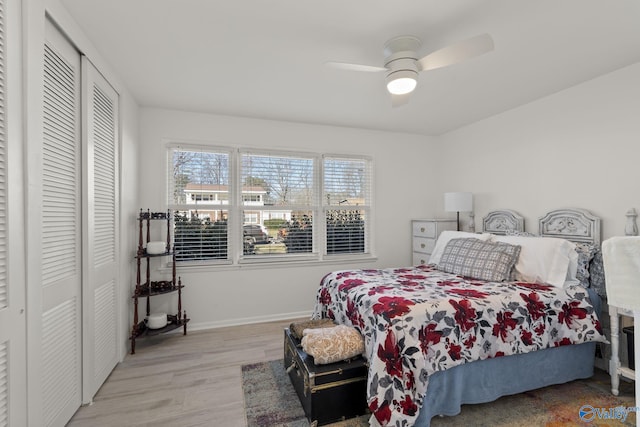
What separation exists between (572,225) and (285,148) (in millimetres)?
3156

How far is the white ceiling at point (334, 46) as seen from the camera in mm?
1752

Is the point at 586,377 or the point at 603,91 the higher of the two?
the point at 603,91

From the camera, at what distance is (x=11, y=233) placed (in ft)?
4.34

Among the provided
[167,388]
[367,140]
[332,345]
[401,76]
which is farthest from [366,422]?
[367,140]

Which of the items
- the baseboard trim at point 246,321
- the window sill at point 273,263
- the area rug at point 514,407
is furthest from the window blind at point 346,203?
the area rug at point 514,407

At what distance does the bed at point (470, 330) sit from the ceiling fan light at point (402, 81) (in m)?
1.49

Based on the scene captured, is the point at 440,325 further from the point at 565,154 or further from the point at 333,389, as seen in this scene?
the point at 565,154

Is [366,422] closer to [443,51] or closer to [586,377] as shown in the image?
[586,377]

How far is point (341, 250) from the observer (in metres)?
4.14

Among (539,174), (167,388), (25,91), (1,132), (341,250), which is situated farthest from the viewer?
(341,250)

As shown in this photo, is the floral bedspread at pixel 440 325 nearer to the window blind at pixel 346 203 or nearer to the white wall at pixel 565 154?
the white wall at pixel 565 154

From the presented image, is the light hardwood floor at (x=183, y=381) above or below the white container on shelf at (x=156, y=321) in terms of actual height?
below

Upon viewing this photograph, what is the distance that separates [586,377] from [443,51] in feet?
8.81

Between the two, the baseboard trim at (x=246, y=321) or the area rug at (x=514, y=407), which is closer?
the area rug at (x=514, y=407)
